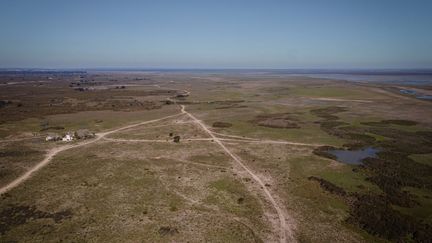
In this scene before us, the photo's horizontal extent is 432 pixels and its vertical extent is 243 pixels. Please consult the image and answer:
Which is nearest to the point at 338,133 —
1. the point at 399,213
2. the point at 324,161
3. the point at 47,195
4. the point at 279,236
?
the point at 324,161

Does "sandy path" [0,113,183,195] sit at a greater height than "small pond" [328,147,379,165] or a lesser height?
lesser

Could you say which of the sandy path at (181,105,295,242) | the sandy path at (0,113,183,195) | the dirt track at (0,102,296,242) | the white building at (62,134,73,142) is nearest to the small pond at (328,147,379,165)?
the dirt track at (0,102,296,242)

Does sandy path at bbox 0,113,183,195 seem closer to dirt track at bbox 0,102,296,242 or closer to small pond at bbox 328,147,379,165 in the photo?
dirt track at bbox 0,102,296,242

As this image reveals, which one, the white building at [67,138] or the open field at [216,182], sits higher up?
the white building at [67,138]

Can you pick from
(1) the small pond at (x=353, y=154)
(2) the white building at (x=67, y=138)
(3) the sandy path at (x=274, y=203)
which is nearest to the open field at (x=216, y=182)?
(3) the sandy path at (x=274, y=203)

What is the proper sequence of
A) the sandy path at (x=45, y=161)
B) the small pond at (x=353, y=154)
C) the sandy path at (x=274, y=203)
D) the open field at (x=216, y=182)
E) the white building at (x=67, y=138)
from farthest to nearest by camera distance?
the white building at (x=67, y=138) < the small pond at (x=353, y=154) < the sandy path at (x=45, y=161) < the open field at (x=216, y=182) < the sandy path at (x=274, y=203)

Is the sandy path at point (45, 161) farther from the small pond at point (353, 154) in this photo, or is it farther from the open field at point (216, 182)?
the small pond at point (353, 154)
